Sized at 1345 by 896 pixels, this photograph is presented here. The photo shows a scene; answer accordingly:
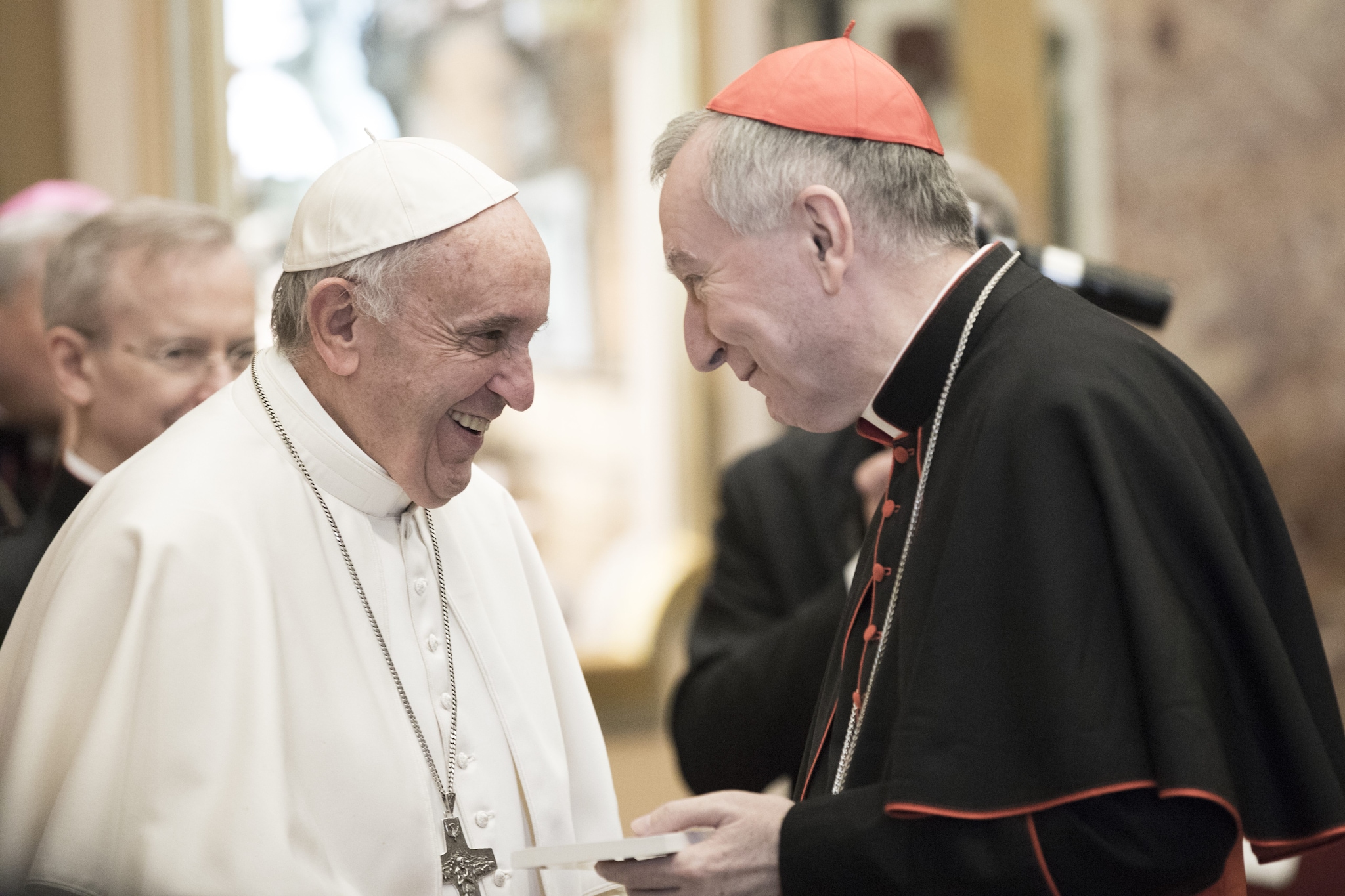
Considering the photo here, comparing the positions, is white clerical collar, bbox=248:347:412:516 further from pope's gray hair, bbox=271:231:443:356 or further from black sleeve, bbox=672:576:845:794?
black sleeve, bbox=672:576:845:794

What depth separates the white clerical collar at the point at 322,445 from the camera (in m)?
2.10

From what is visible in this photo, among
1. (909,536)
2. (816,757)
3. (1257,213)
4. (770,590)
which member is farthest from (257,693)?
(1257,213)

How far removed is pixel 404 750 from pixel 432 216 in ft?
2.62

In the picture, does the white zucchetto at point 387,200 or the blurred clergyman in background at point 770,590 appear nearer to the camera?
the white zucchetto at point 387,200

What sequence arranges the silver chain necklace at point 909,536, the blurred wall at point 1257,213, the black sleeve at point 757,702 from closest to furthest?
the silver chain necklace at point 909,536 → the black sleeve at point 757,702 → the blurred wall at point 1257,213

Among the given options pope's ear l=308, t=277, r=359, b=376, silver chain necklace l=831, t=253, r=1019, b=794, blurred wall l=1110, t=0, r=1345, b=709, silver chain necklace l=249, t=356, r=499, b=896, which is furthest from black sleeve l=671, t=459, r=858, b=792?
blurred wall l=1110, t=0, r=1345, b=709

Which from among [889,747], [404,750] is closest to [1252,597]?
[889,747]

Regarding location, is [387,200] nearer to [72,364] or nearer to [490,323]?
[490,323]

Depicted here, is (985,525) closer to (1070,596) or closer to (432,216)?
(1070,596)

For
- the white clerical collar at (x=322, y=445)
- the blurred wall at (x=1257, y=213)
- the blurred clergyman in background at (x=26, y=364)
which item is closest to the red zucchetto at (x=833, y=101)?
the white clerical collar at (x=322, y=445)

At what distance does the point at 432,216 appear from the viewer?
205 cm

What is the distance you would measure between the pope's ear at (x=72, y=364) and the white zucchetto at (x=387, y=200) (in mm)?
641

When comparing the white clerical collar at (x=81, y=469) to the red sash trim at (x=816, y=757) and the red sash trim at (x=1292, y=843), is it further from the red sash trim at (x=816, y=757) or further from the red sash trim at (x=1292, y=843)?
the red sash trim at (x=1292, y=843)

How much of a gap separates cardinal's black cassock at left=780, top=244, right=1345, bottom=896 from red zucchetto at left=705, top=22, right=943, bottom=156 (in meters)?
0.40
